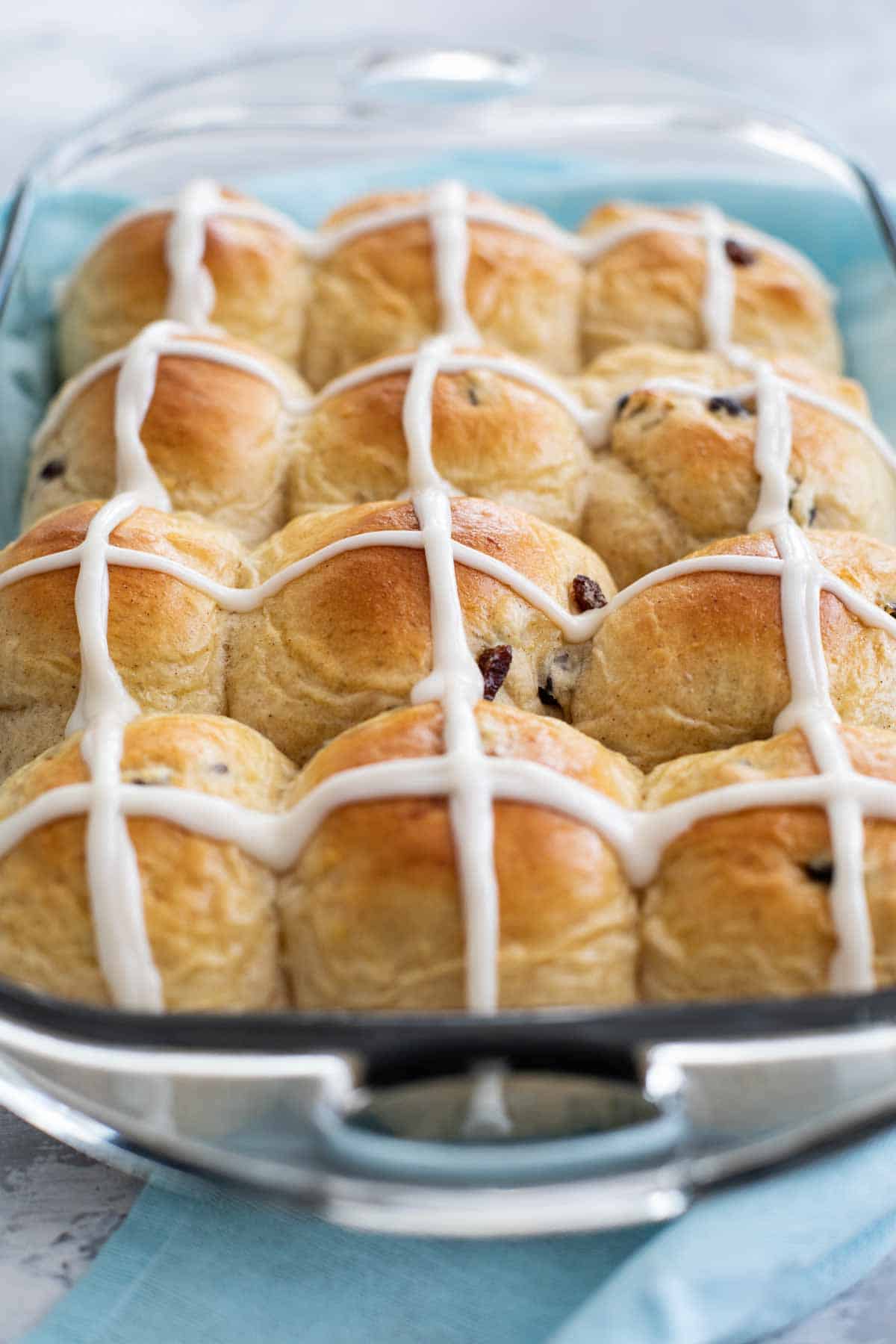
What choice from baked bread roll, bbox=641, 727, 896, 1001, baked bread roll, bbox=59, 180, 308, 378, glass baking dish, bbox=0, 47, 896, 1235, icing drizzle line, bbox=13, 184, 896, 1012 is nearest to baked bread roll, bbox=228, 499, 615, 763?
icing drizzle line, bbox=13, 184, 896, 1012

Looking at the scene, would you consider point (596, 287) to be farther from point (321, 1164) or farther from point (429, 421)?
point (321, 1164)

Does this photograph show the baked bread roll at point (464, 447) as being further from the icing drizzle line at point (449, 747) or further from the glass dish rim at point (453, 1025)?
the glass dish rim at point (453, 1025)

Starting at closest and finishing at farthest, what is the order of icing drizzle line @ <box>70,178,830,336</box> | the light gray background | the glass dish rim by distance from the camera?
the glass dish rim → icing drizzle line @ <box>70,178,830,336</box> → the light gray background

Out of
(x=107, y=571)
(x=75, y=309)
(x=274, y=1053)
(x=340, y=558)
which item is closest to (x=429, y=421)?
(x=340, y=558)

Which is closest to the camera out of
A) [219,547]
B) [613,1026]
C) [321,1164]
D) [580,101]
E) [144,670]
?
[613,1026]

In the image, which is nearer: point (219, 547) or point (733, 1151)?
point (733, 1151)

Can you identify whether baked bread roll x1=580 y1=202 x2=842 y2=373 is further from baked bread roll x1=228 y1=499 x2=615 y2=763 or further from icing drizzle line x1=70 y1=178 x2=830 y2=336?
baked bread roll x1=228 y1=499 x2=615 y2=763

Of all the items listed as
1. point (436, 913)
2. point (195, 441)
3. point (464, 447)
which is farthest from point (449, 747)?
point (195, 441)
